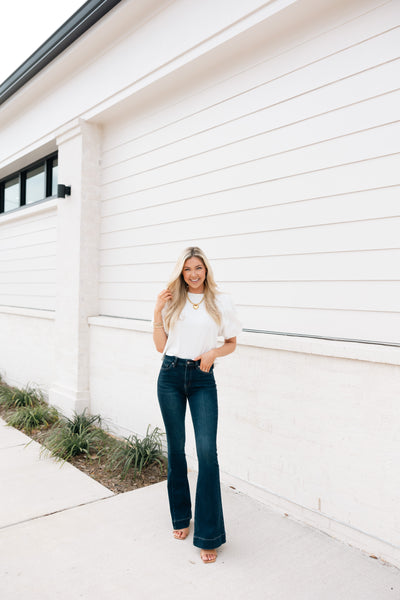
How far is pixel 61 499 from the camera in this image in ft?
11.4

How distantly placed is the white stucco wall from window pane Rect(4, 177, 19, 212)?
10.0ft

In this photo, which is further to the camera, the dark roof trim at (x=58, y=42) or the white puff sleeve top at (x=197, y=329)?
the dark roof trim at (x=58, y=42)

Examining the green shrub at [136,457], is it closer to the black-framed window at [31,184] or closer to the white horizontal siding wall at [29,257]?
the white horizontal siding wall at [29,257]

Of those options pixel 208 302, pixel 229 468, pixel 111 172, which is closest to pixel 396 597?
pixel 229 468

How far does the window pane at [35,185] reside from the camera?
24.1ft

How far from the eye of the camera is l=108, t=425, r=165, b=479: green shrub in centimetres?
396

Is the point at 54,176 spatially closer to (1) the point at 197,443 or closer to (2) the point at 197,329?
(2) the point at 197,329

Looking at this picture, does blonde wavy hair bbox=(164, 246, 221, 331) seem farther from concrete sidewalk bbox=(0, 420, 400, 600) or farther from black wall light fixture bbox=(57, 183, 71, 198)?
black wall light fixture bbox=(57, 183, 71, 198)

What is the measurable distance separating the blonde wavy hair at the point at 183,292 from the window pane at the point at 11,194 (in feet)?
21.4

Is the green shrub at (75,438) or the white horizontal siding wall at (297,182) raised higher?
the white horizontal siding wall at (297,182)

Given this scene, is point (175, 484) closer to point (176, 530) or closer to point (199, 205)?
point (176, 530)

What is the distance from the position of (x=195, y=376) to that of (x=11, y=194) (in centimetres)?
724

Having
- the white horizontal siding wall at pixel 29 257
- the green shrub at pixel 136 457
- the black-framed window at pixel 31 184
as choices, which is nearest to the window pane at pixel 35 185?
the black-framed window at pixel 31 184

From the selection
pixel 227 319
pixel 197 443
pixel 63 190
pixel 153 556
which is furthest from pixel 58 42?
pixel 153 556
